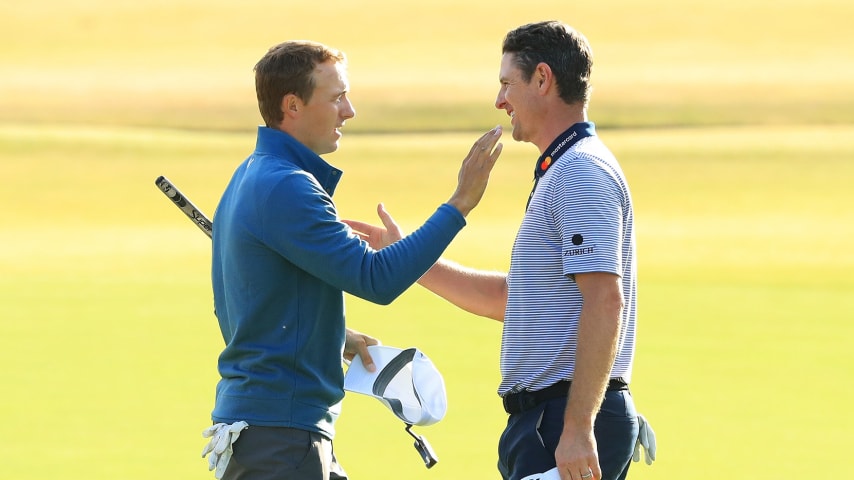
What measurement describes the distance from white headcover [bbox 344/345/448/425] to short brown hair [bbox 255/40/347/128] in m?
0.80

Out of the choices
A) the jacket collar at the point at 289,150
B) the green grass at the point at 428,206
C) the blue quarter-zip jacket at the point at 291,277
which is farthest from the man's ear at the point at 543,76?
the green grass at the point at 428,206

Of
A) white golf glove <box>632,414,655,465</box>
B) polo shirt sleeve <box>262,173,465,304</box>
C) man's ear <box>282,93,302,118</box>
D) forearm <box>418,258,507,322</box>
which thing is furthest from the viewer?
forearm <box>418,258,507,322</box>

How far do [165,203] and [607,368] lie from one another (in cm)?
2111

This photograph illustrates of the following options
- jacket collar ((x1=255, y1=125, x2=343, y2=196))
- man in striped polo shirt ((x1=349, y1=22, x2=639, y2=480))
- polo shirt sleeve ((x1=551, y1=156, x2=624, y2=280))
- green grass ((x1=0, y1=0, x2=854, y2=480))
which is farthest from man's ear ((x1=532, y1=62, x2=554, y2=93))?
green grass ((x1=0, y1=0, x2=854, y2=480))

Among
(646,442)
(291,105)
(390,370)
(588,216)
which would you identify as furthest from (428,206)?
(588,216)

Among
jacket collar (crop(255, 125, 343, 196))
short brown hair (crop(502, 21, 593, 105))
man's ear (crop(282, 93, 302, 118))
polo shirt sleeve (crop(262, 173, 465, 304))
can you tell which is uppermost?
short brown hair (crop(502, 21, 593, 105))

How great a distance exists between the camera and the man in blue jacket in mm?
3430

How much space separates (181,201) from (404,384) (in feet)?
2.65

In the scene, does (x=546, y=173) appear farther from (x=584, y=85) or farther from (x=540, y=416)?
(x=540, y=416)

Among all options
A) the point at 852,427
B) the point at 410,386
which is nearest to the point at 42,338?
the point at 852,427

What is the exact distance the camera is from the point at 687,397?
795cm

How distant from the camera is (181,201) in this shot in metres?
3.94

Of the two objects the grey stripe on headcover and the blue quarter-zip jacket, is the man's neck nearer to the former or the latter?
the blue quarter-zip jacket

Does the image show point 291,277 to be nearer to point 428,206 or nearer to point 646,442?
point 646,442
